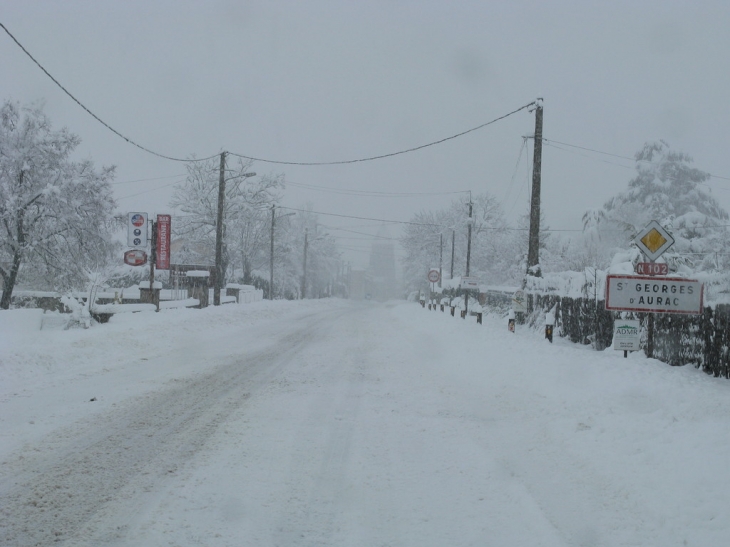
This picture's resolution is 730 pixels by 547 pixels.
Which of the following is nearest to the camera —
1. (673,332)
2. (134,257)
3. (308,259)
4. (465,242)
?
(673,332)

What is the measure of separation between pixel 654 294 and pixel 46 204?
2319cm

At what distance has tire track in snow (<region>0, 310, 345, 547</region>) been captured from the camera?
3.96m

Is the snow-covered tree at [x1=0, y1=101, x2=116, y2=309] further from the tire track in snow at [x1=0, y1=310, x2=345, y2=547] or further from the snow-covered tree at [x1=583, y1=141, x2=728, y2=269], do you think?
the snow-covered tree at [x1=583, y1=141, x2=728, y2=269]

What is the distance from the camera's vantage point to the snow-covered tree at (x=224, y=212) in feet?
150

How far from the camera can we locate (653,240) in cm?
1034

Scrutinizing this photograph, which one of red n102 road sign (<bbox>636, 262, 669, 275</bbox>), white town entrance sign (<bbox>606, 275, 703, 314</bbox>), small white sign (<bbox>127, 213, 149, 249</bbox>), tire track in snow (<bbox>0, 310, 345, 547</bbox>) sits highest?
small white sign (<bbox>127, 213, 149, 249</bbox>)

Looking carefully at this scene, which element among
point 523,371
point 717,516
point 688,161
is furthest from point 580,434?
point 688,161

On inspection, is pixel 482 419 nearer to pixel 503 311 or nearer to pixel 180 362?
pixel 180 362

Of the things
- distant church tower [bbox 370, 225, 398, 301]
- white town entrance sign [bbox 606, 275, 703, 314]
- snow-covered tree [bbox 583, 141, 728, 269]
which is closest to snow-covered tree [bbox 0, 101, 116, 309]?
white town entrance sign [bbox 606, 275, 703, 314]

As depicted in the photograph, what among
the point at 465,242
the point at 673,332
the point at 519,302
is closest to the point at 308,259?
the point at 465,242

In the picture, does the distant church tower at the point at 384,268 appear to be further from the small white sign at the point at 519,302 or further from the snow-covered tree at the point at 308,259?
the small white sign at the point at 519,302

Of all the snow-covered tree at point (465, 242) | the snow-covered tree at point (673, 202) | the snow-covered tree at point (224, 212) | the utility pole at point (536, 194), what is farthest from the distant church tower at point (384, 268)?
the utility pole at point (536, 194)

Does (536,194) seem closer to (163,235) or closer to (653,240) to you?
(653,240)

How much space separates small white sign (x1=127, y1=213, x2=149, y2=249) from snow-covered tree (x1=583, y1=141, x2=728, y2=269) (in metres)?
23.3
